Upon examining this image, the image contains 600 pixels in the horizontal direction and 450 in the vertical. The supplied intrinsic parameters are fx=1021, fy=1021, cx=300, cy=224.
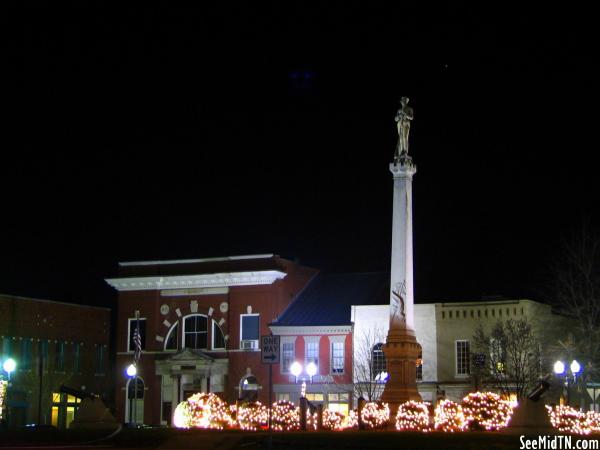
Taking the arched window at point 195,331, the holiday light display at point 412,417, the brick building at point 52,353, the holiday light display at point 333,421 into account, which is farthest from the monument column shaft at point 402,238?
the brick building at point 52,353

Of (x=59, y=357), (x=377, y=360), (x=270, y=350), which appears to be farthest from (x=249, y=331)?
(x=270, y=350)

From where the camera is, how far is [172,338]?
214ft

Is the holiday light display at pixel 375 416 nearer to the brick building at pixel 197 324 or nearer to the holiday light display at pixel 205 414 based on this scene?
the holiday light display at pixel 205 414

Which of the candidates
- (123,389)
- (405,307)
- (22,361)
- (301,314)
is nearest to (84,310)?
(22,361)

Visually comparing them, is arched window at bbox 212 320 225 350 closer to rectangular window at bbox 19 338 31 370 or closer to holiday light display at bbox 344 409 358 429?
rectangular window at bbox 19 338 31 370

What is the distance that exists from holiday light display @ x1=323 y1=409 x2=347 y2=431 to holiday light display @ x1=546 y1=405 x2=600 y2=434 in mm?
8003

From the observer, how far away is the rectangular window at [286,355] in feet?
200

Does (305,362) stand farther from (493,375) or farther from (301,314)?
(493,375)

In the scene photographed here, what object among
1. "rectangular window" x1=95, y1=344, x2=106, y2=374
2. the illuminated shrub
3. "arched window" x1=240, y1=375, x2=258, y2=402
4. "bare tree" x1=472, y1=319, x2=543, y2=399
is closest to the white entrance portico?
"arched window" x1=240, y1=375, x2=258, y2=402

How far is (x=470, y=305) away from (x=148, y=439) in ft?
87.6

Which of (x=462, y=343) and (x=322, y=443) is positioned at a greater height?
(x=462, y=343)

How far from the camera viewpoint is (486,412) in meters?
34.3

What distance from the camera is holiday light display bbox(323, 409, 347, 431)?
37947mm

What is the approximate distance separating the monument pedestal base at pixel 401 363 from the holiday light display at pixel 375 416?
1.73m
